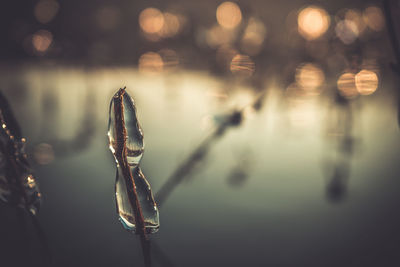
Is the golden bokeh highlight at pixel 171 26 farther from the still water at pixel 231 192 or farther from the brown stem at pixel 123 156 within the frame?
the brown stem at pixel 123 156

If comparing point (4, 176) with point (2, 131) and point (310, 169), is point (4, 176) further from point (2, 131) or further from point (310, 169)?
point (310, 169)

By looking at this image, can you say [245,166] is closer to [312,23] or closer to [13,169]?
[312,23]

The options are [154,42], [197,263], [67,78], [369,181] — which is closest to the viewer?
[197,263]

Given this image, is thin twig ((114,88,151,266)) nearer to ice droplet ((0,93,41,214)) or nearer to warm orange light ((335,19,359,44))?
ice droplet ((0,93,41,214))

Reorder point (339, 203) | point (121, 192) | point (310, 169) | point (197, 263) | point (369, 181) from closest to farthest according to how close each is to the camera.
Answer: point (121, 192) < point (197, 263) < point (339, 203) < point (369, 181) < point (310, 169)

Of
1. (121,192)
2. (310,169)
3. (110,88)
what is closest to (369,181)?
(310,169)

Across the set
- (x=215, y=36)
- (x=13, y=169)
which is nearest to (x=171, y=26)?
(x=215, y=36)
